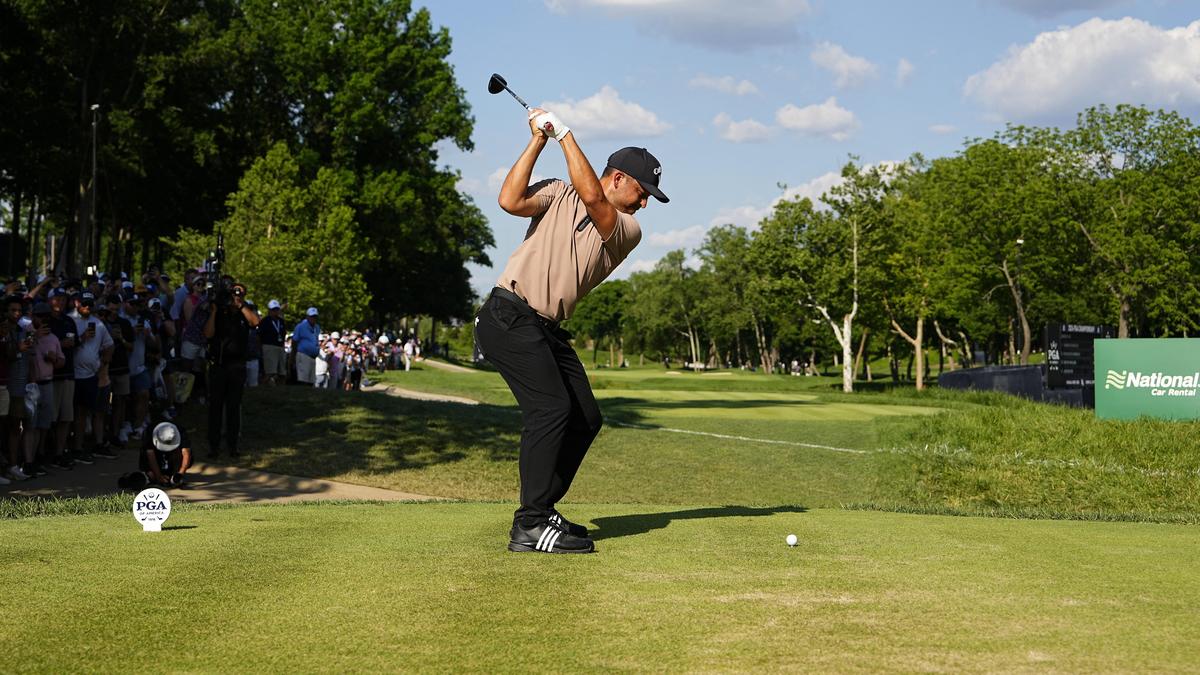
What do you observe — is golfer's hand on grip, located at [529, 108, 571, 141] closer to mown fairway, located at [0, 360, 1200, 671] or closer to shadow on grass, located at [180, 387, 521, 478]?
mown fairway, located at [0, 360, 1200, 671]

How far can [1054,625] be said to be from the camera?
4824 millimetres

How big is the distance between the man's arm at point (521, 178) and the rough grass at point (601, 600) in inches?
78.6

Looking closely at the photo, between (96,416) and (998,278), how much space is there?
2274 inches

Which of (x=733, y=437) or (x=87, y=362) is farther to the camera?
(x=733, y=437)

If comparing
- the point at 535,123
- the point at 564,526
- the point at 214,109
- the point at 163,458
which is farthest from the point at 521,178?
the point at 214,109

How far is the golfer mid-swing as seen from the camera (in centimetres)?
695

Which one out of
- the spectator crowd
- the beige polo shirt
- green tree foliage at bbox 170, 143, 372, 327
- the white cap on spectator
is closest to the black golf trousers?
the beige polo shirt

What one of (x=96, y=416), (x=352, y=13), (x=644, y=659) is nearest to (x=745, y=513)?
(x=644, y=659)

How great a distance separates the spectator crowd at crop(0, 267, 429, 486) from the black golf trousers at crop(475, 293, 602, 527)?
9191 mm

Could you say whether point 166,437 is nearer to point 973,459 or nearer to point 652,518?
point 652,518

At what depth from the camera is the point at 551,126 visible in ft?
22.6

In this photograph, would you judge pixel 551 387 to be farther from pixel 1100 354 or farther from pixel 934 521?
pixel 1100 354

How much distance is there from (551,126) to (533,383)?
1505mm

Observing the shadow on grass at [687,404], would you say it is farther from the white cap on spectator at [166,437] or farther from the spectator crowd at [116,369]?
the white cap on spectator at [166,437]
